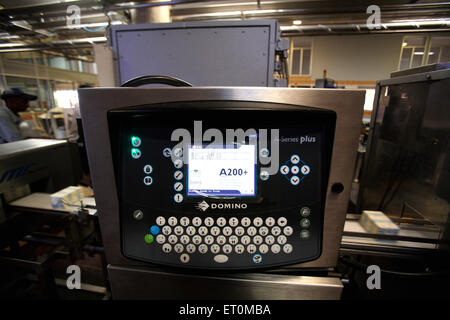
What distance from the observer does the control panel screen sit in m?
0.42

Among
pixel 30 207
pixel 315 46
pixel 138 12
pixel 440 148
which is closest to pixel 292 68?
pixel 315 46

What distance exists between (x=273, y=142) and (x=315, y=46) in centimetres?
663

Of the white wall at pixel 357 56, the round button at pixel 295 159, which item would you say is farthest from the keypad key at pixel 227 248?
the white wall at pixel 357 56

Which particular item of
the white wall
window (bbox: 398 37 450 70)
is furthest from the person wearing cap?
window (bbox: 398 37 450 70)

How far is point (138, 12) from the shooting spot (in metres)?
1.76

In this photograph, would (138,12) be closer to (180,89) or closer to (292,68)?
(180,89)

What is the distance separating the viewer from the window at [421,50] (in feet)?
16.9

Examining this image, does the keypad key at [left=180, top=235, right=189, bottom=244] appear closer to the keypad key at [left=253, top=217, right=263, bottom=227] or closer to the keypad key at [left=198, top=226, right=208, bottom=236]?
the keypad key at [left=198, top=226, right=208, bottom=236]

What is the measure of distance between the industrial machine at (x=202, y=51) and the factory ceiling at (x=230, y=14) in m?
1.11

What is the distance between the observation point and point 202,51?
0.71m

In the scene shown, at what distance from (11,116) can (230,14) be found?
9.89 feet

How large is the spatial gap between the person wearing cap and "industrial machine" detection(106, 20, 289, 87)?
256 cm

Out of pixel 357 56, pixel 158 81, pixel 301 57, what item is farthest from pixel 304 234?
pixel 357 56

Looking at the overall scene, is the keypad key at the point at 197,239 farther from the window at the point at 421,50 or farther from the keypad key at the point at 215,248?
the window at the point at 421,50
